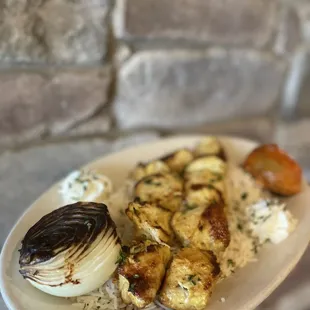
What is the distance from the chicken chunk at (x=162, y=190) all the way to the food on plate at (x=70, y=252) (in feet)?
0.46

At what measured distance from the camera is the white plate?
0.66 meters

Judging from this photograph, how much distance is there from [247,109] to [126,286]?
0.72 metres

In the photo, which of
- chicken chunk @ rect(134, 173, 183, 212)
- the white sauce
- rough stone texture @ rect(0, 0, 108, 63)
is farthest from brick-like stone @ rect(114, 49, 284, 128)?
the white sauce

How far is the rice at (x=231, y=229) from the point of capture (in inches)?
26.6

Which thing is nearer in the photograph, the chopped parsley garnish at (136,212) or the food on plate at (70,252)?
the food on plate at (70,252)

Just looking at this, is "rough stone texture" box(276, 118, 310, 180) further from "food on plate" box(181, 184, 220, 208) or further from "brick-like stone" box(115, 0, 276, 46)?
"food on plate" box(181, 184, 220, 208)

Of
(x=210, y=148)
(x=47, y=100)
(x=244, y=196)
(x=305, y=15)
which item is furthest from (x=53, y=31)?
(x=305, y=15)

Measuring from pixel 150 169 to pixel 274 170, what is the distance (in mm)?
227

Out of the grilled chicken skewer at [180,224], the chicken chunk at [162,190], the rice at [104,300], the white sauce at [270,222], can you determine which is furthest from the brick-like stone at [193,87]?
the rice at [104,300]

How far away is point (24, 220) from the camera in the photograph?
0.77 m

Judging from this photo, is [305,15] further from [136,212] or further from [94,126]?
[136,212]

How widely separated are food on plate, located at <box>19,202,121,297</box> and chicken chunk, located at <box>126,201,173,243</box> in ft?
0.19

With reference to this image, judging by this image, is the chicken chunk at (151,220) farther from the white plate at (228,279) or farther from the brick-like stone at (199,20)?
the brick-like stone at (199,20)

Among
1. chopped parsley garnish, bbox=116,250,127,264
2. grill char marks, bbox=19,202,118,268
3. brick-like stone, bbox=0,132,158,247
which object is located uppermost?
grill char marks, bbox=19,202,118,268
